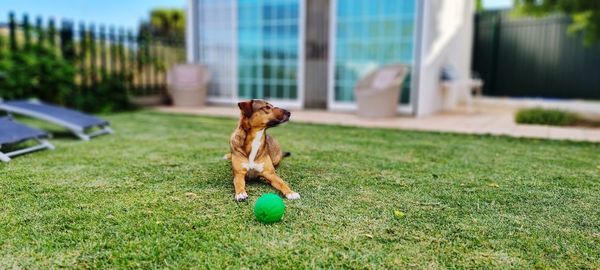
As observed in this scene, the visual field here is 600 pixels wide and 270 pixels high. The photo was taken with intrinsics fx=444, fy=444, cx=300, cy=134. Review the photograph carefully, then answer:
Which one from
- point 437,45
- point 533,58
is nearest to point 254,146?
point 437,45

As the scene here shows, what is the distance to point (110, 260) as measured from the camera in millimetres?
1853

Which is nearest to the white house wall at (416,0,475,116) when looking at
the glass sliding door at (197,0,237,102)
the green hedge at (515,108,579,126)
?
the green hedge at (515,108,579,126)

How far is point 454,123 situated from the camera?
6.54 meters

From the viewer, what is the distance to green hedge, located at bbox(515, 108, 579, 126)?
6559 millimetres

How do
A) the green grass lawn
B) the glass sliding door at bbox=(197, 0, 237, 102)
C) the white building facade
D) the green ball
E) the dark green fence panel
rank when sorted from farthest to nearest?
1. the dark green fence panel
2. the glass sliding door at bbox=(197, 0, 237, 102)
3. the white building facade
4. the green ball
5. the green grass lawn

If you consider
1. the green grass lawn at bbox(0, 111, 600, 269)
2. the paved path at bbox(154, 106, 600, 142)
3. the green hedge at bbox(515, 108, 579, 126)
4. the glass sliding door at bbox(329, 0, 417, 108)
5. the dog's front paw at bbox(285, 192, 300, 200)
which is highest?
the glass sliding door at bbox(329, 0, 417, 108)

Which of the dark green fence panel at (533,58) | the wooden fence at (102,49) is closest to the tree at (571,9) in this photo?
the dark green fence panel at (533,58)

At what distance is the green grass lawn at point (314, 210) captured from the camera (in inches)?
75.3

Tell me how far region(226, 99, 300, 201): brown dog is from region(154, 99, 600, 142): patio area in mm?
3623

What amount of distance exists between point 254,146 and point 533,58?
9644mm

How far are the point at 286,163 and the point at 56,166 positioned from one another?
1800mm

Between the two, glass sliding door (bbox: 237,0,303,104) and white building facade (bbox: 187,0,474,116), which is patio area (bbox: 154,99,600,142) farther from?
glass sliding door (bbox: 237,0,303,104)

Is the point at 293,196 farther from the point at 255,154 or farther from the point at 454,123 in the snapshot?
the point at 454,123

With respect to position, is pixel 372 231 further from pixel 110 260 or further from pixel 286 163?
pixel 286 163
